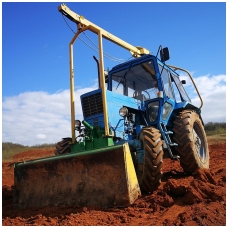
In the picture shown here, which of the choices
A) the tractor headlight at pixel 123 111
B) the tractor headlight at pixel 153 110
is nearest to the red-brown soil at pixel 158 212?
the tractor headlight at pixel 123 111

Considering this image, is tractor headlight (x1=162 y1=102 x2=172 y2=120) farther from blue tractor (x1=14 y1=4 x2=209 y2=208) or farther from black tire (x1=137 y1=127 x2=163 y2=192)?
black tire (x1=137 y1=127 x2=163 y2=192)

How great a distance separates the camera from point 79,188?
460 cm

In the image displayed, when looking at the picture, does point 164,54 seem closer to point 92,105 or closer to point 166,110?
point 166,110

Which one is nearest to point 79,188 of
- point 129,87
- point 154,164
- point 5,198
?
point 154,164

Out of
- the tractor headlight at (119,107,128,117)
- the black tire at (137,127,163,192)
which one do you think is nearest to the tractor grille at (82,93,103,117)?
the tractor headlight at (119,107,128,117)

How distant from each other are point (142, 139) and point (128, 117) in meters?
1.37

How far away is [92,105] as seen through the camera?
6.29 meters

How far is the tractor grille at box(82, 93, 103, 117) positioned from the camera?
6.13 meters

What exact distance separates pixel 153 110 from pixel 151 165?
2.29 metres

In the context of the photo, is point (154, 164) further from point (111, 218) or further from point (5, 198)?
point (5, 198)

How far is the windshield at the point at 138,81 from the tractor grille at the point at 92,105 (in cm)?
136

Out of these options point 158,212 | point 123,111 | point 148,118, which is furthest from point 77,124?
point 158,212

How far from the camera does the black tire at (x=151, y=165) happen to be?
15.3ft

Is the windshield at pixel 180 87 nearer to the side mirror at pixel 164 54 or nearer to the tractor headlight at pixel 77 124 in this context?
the side mirror at pixel 164 54
